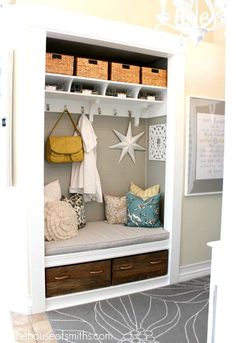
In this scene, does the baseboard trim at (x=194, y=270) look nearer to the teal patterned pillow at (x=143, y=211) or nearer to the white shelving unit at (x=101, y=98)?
the teal patterned pillow at (x=143, y=211)

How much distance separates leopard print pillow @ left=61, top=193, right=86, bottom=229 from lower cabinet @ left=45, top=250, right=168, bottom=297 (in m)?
0.47

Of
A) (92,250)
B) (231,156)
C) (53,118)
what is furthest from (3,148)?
(231,156)

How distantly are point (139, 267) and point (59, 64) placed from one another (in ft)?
6.34

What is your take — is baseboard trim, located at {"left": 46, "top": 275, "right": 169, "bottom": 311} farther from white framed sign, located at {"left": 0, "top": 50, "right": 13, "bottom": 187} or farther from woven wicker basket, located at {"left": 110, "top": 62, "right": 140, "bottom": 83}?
woven wicker basket, located at {"left": 110, "top": 62, "right": 140, "bottom": 83}

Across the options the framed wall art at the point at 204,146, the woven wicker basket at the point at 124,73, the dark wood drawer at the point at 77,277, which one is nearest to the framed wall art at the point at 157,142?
the framed wall art at the point at 204,146

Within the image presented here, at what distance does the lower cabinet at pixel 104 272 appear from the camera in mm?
2451

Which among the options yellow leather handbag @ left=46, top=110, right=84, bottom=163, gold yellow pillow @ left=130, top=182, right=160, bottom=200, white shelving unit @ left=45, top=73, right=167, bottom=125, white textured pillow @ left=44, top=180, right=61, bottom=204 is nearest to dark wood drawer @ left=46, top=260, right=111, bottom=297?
white textured pillow @ left=44, top=180, right=61, bottom=204

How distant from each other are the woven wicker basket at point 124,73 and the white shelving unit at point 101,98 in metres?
0.05

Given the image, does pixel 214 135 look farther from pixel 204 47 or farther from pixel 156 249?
pixel 156 249

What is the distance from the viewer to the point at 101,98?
2.83 m

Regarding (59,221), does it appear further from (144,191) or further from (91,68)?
(91,68)

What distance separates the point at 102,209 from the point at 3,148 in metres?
1.29

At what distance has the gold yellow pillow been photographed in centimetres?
312

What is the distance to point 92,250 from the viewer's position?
255cm
